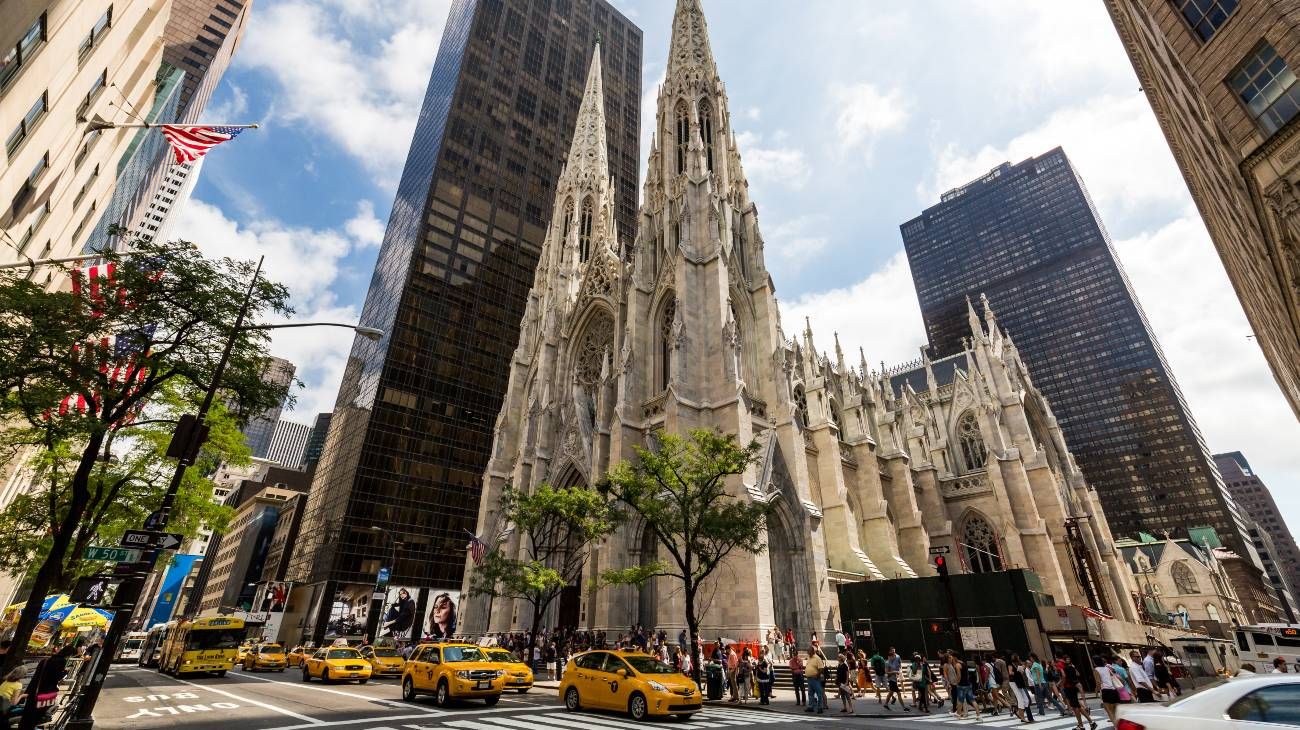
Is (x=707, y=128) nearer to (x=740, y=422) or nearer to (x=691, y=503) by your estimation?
(x=740, y=422)

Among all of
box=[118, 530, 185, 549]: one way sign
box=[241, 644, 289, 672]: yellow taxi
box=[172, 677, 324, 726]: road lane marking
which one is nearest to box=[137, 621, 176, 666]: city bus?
box=[241, 644, 289, 672]: yellow taxi

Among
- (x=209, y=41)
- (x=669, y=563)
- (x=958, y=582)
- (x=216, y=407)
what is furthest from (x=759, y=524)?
(x=209, y=41)

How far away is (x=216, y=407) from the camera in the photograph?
1930cm

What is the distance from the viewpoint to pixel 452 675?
1394 cm

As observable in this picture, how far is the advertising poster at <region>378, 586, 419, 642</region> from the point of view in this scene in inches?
1823

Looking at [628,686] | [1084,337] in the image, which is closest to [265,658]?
[628,686]

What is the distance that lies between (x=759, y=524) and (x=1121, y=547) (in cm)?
8025

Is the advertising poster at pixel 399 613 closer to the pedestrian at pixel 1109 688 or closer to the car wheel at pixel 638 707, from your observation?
the car wheel at pixel 638 707

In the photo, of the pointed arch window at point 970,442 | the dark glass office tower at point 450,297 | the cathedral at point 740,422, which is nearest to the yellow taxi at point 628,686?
the cathedral at point 740,422

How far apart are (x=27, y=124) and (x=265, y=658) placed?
2594 centimetres

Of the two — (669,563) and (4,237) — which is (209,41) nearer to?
(4,237)

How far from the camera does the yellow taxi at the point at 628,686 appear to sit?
38.8 ft

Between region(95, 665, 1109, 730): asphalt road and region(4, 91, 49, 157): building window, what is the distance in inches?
571

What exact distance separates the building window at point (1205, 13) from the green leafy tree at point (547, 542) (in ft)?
80.4
